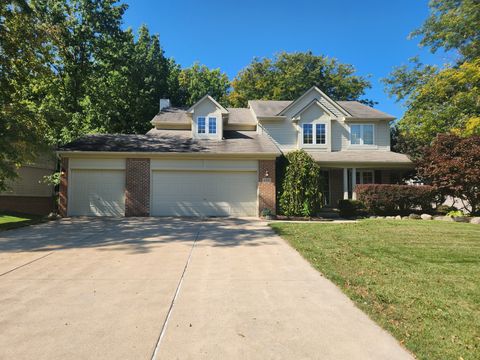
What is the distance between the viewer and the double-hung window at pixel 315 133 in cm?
2014

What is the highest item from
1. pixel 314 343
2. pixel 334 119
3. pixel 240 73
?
pixel 240 73

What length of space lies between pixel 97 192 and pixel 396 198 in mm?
14870

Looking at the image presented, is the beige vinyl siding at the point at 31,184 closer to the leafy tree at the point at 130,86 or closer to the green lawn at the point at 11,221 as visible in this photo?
the green lawn at the point at 11,221

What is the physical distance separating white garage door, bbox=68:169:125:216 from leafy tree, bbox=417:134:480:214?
15.3 meters

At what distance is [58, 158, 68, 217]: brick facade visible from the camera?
15266mm

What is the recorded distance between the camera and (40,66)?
1438cm

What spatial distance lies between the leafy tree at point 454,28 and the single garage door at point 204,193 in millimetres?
15758

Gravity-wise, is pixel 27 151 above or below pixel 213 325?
above

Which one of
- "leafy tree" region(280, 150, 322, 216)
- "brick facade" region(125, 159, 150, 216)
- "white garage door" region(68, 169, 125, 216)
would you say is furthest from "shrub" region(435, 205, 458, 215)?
"white garage door" region(68, 169, 125, 216)

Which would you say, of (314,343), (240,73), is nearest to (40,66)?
(314,343)

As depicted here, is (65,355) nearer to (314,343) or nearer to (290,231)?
(314,343)

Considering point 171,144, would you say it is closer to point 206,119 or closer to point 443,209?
point 206,119

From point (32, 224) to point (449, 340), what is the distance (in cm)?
1371

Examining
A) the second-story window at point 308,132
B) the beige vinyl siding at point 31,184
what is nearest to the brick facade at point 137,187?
the beige vinyl siding at point 31,184
